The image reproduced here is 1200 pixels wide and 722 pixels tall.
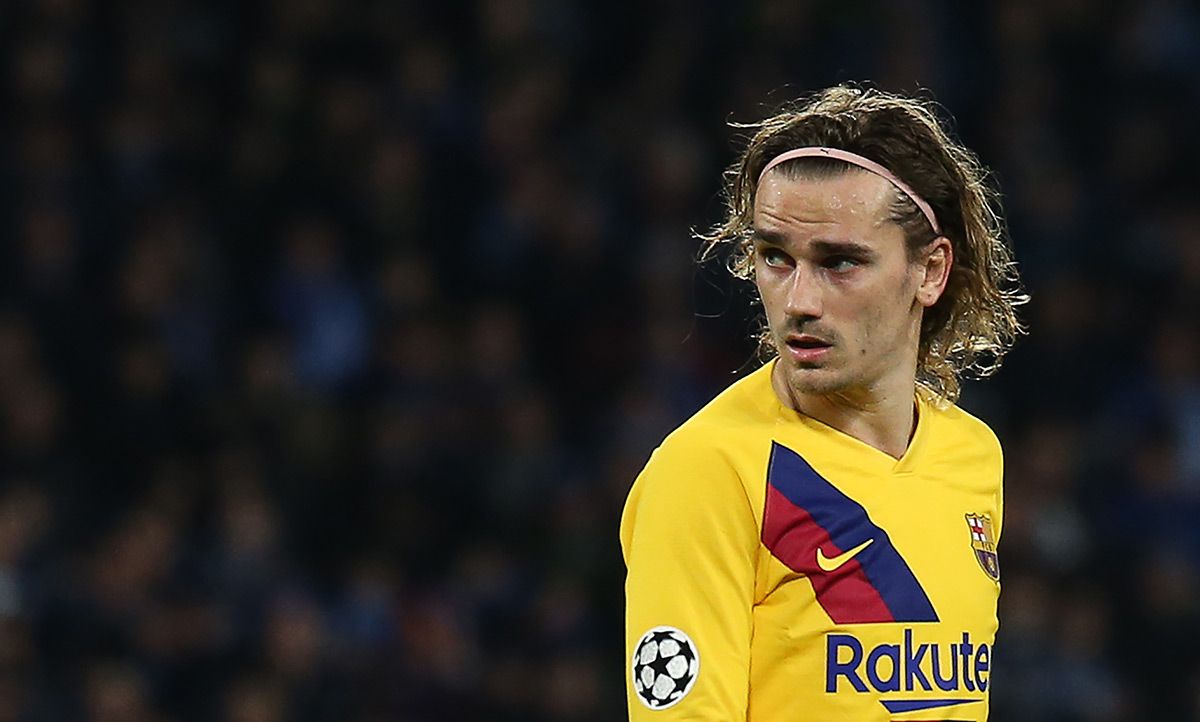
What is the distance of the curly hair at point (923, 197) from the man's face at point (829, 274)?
41 mm

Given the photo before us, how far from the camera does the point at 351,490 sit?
8555 mm

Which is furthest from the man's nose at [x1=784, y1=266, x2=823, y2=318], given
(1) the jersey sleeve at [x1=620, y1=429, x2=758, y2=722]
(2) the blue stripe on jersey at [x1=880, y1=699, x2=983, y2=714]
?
(2) the blue stripe on jersey at [x1=880, y1=699, x2=983, y2=714]

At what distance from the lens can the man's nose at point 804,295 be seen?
3062mm

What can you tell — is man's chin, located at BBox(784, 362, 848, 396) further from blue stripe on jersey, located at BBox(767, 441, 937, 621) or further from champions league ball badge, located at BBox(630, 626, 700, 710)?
champions league ball badge, located at BBox(630, 626, 700, 710)

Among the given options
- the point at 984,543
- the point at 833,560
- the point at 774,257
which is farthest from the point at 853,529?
the point at 774,257

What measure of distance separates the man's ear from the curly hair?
18 mm

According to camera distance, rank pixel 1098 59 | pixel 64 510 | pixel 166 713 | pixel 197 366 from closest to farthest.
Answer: pixel 166 713 → pixel 64 510 → pixel 197 366 → pixel 1098 59

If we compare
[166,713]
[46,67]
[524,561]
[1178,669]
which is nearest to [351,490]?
[524,561]

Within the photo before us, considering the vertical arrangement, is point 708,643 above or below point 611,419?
below

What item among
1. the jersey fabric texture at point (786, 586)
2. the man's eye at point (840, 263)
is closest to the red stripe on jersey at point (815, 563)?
the jersey fabric texture at point (786, 586)

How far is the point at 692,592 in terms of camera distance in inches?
115

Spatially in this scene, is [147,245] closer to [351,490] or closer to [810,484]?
[351,490]

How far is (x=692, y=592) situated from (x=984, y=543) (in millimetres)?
603

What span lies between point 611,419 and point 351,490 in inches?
46.3
